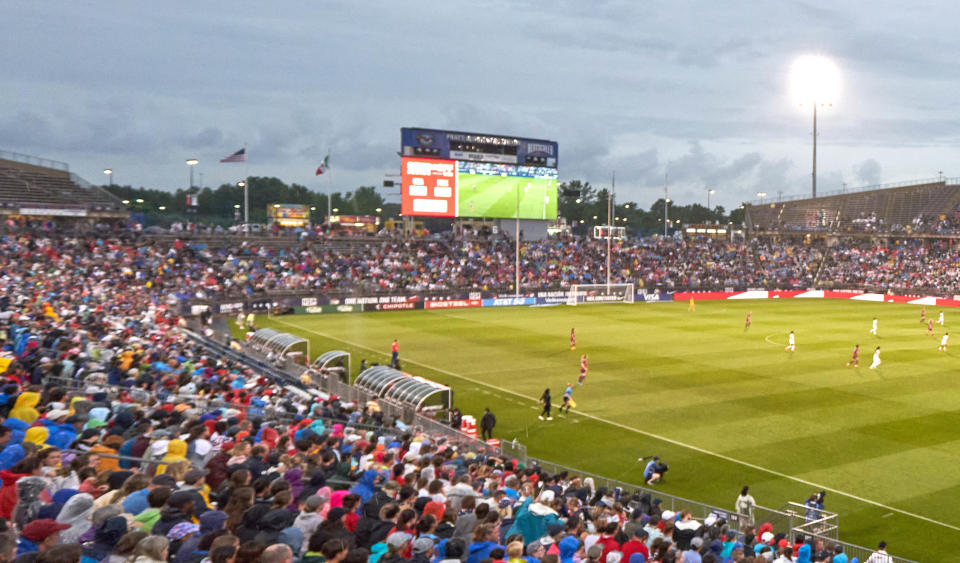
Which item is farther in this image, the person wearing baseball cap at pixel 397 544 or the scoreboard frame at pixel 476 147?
the scoreboard frame at pixel 476 147

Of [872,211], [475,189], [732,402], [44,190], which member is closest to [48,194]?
[44,190]

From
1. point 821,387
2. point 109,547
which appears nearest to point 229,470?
point 109,547

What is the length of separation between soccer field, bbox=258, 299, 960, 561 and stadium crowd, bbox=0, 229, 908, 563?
461 cm

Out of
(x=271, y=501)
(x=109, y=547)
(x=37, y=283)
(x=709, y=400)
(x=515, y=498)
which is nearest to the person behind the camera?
(x=109, y=547)

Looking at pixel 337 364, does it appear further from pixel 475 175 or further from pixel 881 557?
pixel 475 175

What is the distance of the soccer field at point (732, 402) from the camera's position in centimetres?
1867

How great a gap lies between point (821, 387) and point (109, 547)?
3017 cm

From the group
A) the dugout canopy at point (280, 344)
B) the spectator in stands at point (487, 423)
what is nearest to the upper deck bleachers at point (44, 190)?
the dugout canopy at point (280, 344)

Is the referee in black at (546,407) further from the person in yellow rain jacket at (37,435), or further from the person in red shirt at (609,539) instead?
the person in yellow rain jacket at (37,435)

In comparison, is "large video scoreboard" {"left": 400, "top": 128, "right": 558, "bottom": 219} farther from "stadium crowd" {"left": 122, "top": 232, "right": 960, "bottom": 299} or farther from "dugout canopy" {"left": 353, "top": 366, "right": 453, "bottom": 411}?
"dugout canopy" {"left": 353, "top": 366, "right": 453, "bottom": 411}

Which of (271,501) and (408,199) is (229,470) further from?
(408,199)

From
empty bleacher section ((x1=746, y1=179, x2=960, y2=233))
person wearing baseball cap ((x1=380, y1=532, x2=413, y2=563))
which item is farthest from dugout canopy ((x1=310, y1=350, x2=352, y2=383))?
empty bleacher section ((x1=746, y1=179, x2=960, y2=233))

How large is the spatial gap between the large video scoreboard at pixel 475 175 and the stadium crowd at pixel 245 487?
46080 millimetres

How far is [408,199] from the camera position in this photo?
66.8 m
